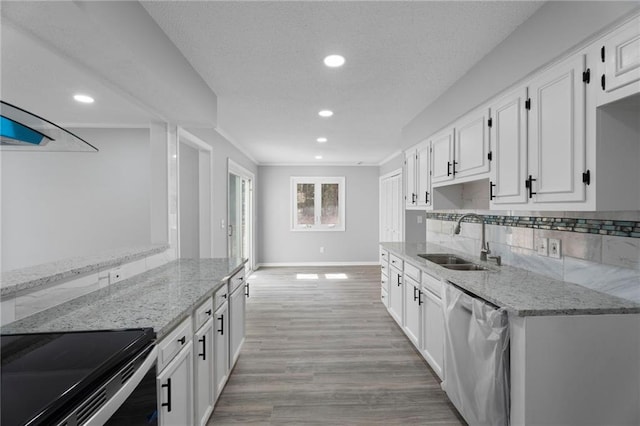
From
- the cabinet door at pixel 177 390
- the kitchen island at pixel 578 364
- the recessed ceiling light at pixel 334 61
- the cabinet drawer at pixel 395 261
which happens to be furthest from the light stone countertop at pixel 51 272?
the cabinet drawer at pixel 395 261

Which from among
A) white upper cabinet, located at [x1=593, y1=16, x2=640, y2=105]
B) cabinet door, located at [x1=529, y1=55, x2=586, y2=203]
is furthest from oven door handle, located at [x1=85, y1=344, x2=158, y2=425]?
white upper cabinet, located at [x1=593, y1=16, x2=640, y2=105]

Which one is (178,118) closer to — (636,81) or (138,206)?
(138,206)

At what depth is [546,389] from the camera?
149cm

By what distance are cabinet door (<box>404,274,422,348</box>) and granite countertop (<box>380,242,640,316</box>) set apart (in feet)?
1.63

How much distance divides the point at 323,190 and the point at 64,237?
202 inches

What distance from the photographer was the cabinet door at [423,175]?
11.5ft

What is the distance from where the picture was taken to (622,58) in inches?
52.9

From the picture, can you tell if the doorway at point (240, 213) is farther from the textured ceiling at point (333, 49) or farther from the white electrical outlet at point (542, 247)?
the white electrical outlet at point (542, 247)

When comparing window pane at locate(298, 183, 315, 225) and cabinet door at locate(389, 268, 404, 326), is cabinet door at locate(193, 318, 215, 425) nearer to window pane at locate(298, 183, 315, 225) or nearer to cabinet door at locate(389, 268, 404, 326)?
cabinet door at locate(389, 268, 404, 326)

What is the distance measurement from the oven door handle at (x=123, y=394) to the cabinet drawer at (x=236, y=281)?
4.19 ft

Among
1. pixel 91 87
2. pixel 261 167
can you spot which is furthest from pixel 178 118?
pixel 261 167

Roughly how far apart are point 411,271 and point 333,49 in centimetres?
204

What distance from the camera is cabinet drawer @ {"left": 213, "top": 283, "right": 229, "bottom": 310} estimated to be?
7.08 feet

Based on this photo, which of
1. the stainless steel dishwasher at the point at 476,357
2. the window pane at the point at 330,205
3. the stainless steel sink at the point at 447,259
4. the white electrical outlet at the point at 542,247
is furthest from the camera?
the window pane at the point at 330,205
